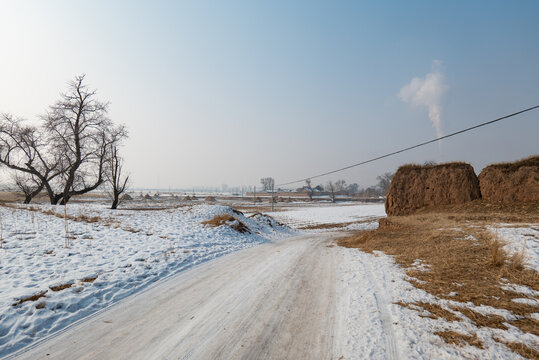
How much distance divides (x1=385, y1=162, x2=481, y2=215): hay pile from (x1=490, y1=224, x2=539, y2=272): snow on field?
29.3 feet

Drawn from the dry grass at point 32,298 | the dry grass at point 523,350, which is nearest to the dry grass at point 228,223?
the dry grass at point 32,298

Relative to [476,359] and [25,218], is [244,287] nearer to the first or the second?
[476,359]

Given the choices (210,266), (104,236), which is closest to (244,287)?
(210,266)

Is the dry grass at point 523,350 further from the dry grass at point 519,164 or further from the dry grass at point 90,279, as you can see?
the dry grass at point 519,164

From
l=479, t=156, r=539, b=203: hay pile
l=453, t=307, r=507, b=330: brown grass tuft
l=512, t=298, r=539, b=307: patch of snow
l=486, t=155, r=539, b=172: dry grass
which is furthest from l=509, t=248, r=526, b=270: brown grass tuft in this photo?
l=486, t=155, r=539, b=172: dry grass

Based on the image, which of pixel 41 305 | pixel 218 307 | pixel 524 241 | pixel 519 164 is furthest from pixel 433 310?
pixel 519 164

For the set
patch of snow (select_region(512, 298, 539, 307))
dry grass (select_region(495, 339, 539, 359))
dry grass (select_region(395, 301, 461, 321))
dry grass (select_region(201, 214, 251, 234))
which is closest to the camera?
dry grass (select_region(495, 339, 539, 359))

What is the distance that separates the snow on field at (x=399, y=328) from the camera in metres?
2.79

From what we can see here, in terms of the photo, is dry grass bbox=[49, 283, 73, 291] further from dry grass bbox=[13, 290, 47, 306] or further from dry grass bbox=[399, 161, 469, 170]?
dry grass bbox=[399, 161, 469, 170]

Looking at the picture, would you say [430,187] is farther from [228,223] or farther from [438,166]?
[228,223]

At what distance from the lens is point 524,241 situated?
228 inches

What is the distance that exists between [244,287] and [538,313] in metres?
5.03

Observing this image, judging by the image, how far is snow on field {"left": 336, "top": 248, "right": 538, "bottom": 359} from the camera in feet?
9.16

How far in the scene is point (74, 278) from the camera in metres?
5.43
